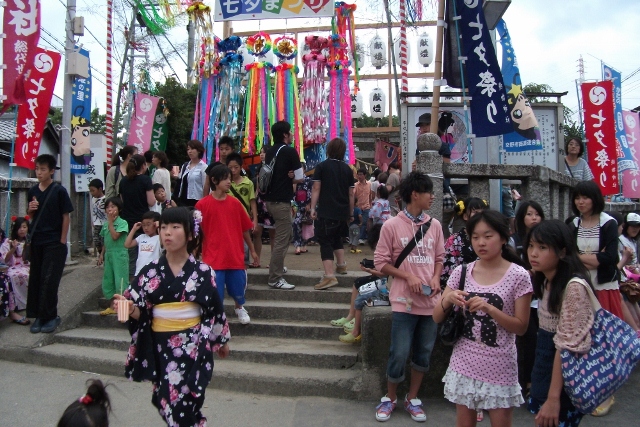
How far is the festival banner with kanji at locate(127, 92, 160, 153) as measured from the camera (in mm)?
11812

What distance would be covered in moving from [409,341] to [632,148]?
1055 cm

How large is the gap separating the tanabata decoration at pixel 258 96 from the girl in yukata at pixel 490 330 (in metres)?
7.59

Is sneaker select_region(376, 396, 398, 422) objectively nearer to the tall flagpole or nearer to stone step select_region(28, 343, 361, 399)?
stone step select_region(28, 343, 361, 399)

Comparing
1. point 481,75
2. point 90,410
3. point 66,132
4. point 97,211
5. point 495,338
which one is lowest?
point 90,410

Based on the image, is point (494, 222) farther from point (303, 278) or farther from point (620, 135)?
point (620, 135)

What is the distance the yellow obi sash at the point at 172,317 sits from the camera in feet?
11.3

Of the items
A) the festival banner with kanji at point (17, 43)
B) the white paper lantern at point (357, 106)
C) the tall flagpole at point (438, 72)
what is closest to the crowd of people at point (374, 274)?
the tall flagpole at point (438, 72)

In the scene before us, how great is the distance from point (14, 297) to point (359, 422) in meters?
4.81

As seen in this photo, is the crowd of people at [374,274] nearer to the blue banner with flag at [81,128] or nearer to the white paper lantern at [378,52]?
the blue banner with flag at [81,128]

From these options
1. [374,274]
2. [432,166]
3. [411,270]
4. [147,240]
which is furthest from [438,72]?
[147,240]

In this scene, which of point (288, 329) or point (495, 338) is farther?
point (288, 329)

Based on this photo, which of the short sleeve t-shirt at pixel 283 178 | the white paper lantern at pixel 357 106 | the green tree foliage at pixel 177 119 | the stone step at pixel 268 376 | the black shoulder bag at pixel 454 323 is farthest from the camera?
the white paper lantern at pixel 357 106

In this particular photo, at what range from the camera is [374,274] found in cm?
531

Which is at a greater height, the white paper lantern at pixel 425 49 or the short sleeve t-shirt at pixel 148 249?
the white paper lantern at pixel 425 49
